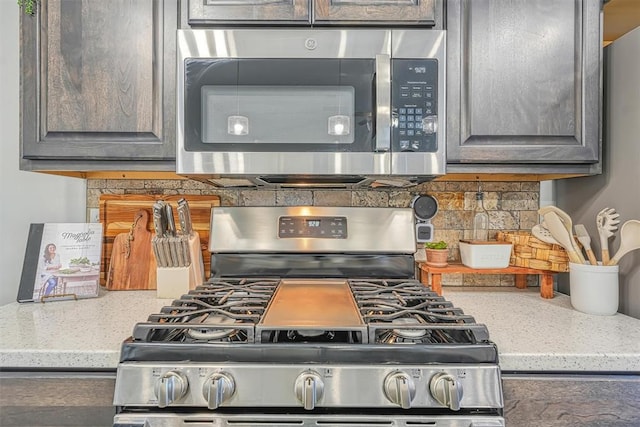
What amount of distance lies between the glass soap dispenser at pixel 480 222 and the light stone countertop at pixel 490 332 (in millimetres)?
245

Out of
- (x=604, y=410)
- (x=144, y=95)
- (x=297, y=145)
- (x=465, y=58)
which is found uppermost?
(x=465, y=58)

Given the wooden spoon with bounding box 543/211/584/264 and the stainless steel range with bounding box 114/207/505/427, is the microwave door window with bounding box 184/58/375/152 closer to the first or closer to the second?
the stainless steel range with bounding box 114/207/505/427

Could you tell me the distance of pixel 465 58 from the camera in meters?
1.12

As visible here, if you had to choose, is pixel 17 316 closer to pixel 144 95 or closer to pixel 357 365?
pixel 144 95

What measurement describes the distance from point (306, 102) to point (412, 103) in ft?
1.03

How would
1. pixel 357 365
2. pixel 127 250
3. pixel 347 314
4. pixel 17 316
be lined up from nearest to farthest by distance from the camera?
pixel 357 365
pixel 347 314
pixel 17 316
pixel 127 250

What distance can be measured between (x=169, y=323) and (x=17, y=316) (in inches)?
22.6

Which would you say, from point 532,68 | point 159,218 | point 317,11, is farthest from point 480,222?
point 159,218

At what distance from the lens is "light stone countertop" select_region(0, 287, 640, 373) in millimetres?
823

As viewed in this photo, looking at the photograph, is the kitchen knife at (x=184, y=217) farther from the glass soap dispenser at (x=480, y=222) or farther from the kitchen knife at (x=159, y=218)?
the glass soap dispenser at (x=480, y=222)

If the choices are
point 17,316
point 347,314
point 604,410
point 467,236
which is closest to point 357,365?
point 347,314

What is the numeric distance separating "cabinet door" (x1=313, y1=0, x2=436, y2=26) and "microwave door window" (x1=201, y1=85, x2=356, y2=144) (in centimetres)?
23

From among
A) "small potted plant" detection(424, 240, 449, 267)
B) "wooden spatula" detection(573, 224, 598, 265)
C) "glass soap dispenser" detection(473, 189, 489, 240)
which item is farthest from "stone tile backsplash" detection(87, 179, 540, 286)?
"wooden spatula" detection(573, 224, 598, 265)

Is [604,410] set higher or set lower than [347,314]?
lower
